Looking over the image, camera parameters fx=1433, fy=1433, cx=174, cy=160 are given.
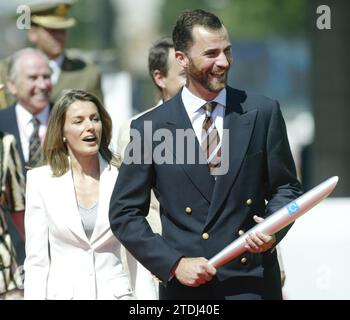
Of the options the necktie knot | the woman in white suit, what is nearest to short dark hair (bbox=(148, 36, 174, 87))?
the woman in white suit

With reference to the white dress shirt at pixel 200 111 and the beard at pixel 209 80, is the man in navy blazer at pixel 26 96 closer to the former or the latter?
the white dress shirt at pixel 200 111

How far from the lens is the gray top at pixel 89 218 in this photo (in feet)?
25.8

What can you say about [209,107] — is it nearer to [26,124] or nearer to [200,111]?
[200,111]

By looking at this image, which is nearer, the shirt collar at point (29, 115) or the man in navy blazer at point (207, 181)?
the man in navy blazer at point (207, 181)

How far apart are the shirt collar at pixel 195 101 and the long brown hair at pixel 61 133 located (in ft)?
3.47

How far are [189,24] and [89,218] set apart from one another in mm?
1343

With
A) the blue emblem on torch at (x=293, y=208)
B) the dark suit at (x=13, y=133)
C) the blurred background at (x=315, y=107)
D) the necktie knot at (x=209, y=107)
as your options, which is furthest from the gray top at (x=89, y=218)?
the blurred background at (x=315, y=107)

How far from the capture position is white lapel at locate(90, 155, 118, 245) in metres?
7.86

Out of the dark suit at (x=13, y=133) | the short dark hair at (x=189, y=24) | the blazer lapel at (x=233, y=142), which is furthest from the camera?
the dark suit at (x=13, y=133)

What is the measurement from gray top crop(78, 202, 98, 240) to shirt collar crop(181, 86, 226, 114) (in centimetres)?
101

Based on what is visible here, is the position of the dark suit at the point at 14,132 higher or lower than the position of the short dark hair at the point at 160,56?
lower

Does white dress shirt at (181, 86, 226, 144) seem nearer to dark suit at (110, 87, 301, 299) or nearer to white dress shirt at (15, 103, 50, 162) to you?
dark suit at (110, 87, 301, 299)

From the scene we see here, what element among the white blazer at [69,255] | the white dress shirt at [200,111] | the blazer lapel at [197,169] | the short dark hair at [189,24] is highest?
the short dark hair at [189,24]
